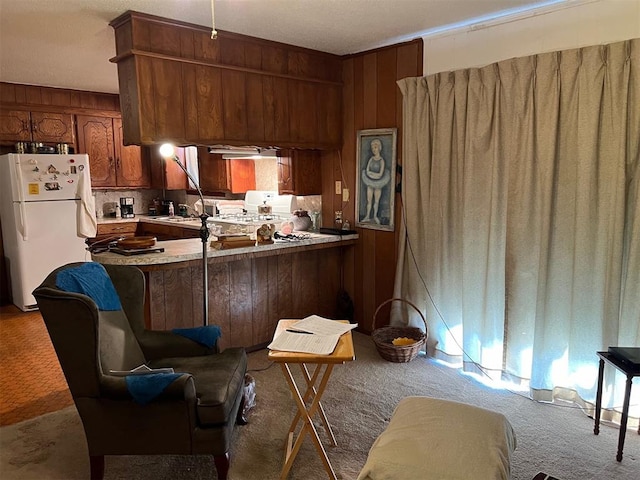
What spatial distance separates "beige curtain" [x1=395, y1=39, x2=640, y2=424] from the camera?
2.66 m

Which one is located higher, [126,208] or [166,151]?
[166,151]

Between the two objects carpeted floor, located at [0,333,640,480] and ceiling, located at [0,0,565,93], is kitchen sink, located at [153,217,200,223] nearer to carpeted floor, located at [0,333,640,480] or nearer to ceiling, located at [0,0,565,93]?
ceiling, located at [0,0,565,93]

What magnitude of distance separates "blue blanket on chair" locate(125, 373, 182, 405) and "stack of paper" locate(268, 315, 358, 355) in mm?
480

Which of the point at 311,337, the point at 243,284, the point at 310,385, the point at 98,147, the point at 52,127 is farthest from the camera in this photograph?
the point at 98,147

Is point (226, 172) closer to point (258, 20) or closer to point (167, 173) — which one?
point (167, 173)

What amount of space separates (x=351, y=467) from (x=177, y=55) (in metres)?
2.79

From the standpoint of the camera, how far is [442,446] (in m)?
1.73

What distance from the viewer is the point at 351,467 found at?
7.77ft

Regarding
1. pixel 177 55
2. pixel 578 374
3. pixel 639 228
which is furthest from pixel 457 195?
pixel 177 55

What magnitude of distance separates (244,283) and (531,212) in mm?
2161

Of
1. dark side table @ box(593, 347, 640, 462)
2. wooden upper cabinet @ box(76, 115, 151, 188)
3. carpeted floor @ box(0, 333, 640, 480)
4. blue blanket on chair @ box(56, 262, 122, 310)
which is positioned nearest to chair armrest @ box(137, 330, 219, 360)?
blue blanket on chair @ box(56, 262, 122, 310)

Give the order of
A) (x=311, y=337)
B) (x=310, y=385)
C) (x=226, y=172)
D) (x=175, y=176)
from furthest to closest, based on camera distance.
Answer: (x=175, y=176)
(x=226, y=172)
(x=310, y=385)
(x=311, y=337)

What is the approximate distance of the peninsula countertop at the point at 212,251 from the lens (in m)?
3.07

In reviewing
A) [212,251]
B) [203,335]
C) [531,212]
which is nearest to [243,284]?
[212,251]
